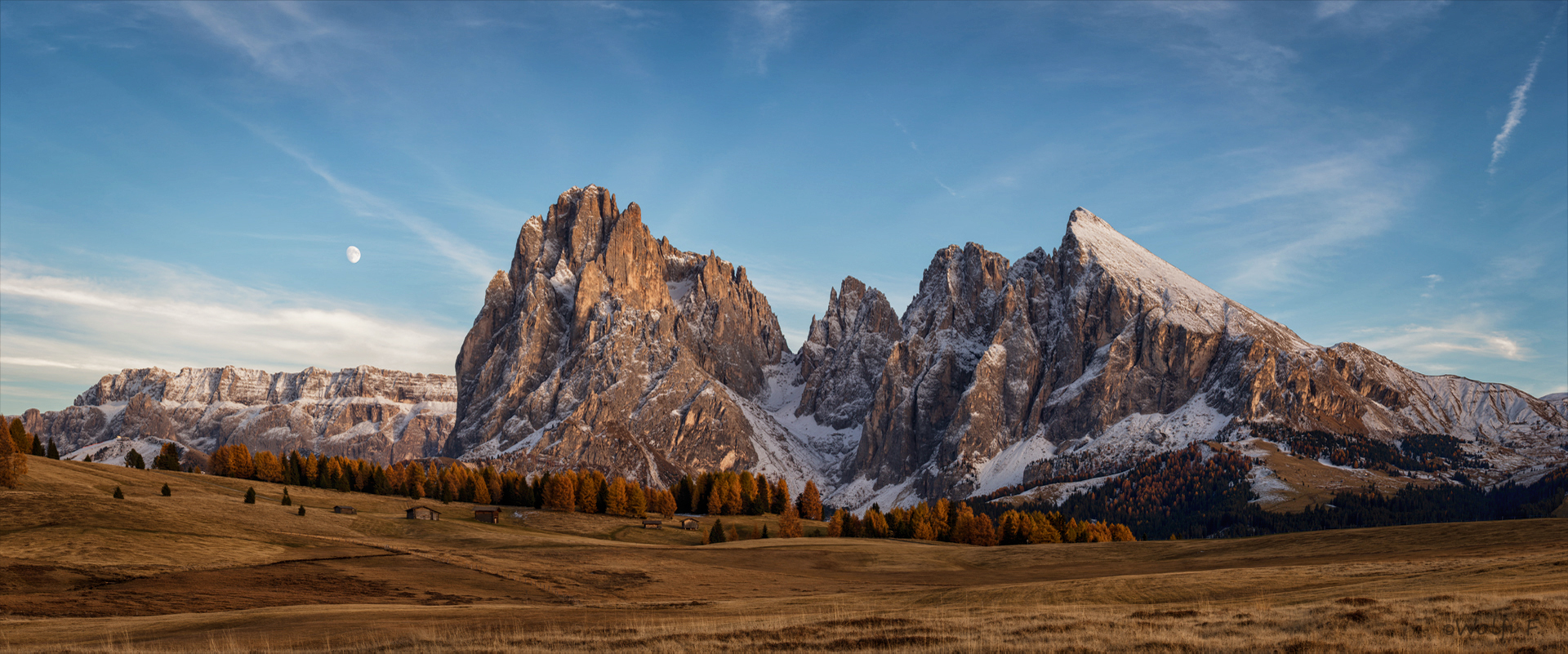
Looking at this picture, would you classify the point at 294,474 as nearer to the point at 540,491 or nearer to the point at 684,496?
the point at 540,491

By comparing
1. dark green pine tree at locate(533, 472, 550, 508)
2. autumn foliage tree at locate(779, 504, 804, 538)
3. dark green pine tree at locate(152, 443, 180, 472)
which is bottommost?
autumn foliage tree at locate(779, 504, 804, 538)

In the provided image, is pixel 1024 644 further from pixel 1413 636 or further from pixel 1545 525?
pixel 1545 525

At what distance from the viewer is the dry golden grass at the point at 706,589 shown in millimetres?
25594

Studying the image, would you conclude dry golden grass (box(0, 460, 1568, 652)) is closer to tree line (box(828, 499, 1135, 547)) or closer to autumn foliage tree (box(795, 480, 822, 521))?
tree line (box(828, 499, 1135, 547))

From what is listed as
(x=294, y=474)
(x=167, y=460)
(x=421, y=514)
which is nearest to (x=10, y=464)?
(x=421, y=514)

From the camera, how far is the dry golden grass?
25594 millimetres

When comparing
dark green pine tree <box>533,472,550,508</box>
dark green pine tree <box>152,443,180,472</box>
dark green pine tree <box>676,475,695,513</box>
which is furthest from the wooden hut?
dark green pine tree <box>152,443,180,472</box>

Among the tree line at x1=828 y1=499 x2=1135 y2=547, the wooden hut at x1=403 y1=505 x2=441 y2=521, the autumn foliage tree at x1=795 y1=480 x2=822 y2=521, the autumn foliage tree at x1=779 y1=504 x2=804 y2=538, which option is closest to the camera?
the wooden hut at x1=403 y1=505 x2=441 y2=521

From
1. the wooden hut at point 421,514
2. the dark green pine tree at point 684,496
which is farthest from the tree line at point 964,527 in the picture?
the wooden hut at point 421,514

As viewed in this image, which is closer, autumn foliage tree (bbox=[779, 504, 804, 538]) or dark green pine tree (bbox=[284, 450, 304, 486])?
autumn foliage tree (bbox=[779, 504, 804, 538])

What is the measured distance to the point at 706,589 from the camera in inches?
2660

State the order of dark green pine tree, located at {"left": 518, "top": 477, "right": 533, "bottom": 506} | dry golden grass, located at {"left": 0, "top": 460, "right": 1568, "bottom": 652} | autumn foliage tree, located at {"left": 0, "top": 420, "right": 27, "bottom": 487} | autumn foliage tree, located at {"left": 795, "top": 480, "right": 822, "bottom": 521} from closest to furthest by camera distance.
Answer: dry golden grass, located at {"left": 0, "top": 460, "right": 1568, "bottom": 652} < autumn foliage tree, located at {"left": 0, "top": 420, "right": 27, "bottom": 487} < dark green pine tree, located at {"left": 518, "top": 477, "right": 533, "bottom": 506} < autumn foliage tree, located at {"left": 795, "top": 480, "right": 822, "bottom": 521}

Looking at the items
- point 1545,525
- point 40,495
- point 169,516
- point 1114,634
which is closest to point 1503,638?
point 1114,634

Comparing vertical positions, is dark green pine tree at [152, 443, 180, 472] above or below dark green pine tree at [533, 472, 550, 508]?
above
